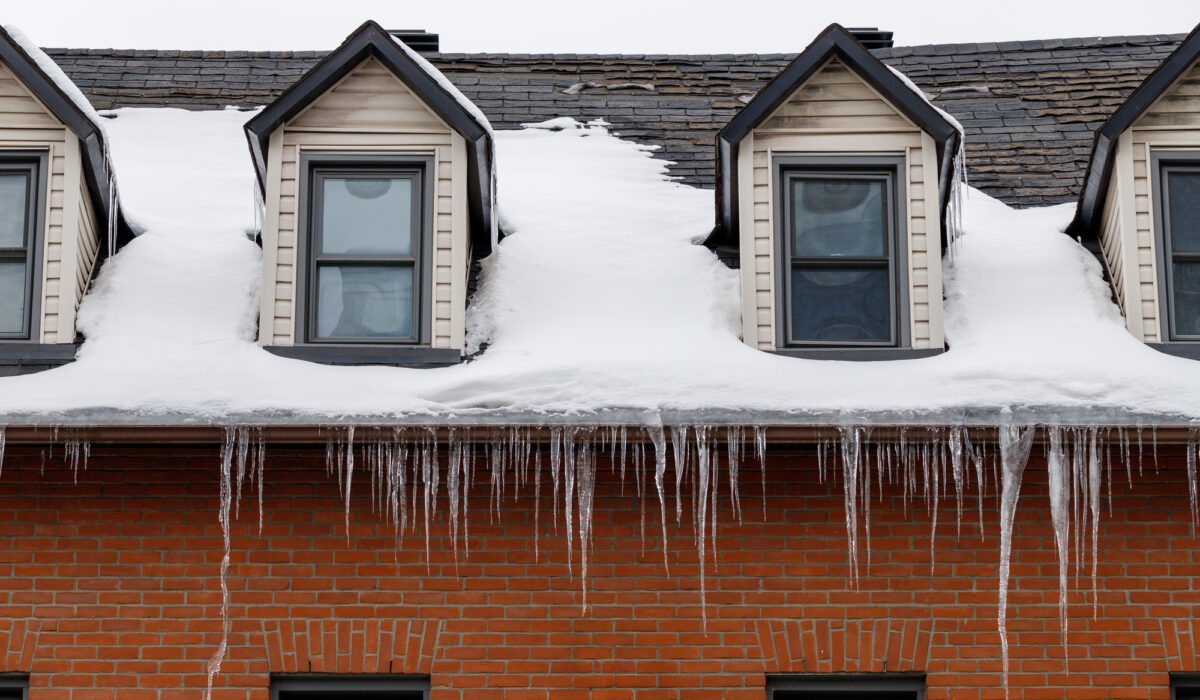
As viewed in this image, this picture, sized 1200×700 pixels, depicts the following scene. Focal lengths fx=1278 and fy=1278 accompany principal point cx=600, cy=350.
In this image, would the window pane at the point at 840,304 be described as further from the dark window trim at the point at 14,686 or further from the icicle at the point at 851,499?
the dark window trim at the point at 14,686

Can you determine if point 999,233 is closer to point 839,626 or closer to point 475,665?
Result: point 839,626

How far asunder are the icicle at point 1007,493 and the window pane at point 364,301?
10.9 feet

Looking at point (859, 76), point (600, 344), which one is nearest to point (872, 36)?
point (859, 76)

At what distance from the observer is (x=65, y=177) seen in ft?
24.3

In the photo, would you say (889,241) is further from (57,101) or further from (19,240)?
(19,240)

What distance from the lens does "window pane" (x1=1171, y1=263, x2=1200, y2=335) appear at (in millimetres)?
7324

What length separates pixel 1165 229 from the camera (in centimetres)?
745

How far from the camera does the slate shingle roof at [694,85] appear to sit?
32.3 feet

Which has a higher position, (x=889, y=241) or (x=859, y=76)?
(x=859, y=76)

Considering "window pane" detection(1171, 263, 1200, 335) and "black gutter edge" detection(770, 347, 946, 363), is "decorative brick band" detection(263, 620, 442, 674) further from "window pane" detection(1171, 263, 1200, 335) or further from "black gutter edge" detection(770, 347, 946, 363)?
"window pane" detection(1171, 263, 1200, 335)

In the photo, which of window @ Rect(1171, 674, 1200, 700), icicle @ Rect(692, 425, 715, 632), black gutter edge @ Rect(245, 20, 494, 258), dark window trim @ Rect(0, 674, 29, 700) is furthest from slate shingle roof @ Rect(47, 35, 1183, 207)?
dark window trim @ Rect(0, 674, 29, 700)

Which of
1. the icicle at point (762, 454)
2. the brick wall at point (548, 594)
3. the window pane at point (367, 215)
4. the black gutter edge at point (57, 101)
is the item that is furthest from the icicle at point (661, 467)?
the black gutter edge at point (57, 101)

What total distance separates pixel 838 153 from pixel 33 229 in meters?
4.72

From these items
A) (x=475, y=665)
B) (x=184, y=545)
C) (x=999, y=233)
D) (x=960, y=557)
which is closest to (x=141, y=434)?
(x=184, y=545)
